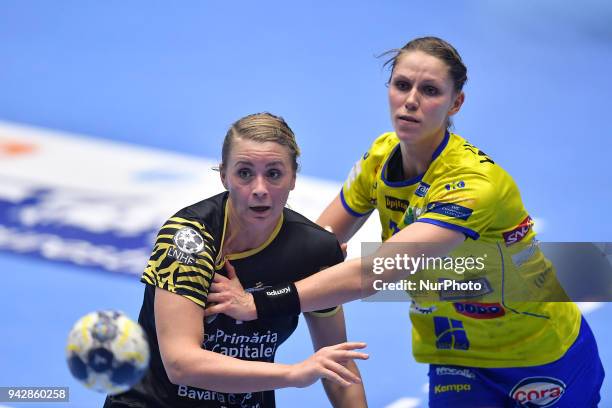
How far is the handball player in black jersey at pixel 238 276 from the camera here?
3.63 metres

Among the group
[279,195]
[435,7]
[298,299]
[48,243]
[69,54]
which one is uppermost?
[435,7]

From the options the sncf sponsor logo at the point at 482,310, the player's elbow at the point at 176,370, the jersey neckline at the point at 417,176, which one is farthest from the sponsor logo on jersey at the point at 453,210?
the player's elbow at the point at 176,370

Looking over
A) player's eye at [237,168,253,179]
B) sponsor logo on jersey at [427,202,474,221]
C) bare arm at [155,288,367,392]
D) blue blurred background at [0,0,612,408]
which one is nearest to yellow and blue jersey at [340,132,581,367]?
sponsor logo on jersey at [427,202,474,221]

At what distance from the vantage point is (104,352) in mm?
3508

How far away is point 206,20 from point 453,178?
6.73 metres

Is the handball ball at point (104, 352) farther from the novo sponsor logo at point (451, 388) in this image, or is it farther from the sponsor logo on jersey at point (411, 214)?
the novo sponsor logo at point (451, 388)

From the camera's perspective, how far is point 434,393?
15.1 feet

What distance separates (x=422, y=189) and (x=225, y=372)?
4.00 ft

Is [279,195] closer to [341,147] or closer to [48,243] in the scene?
[48,243]

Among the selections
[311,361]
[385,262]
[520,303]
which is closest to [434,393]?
[520,303]

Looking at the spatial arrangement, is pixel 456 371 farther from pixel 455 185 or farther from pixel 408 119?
pixel 408 119

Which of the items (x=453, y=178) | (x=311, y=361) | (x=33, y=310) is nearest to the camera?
(x=311, y=361)

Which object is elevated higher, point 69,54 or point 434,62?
point 69,54

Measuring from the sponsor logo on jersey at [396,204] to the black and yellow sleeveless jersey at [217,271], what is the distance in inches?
19.3
